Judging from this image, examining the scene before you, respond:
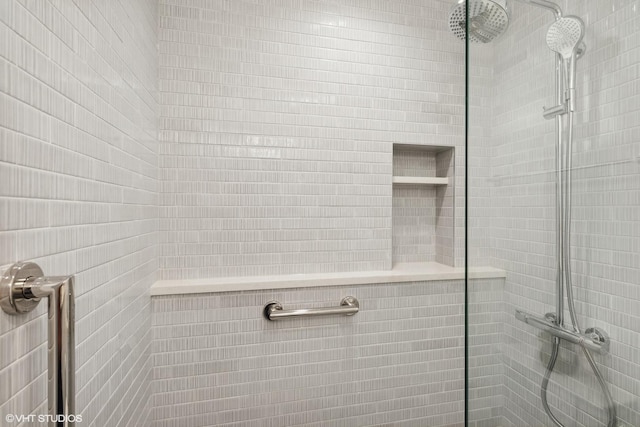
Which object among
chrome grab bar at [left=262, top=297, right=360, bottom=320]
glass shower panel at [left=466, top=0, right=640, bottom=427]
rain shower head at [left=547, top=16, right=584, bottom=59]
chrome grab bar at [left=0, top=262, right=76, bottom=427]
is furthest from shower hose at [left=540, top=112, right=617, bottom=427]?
chrome grab bar at [left=0, top=262, right=76, bottom=427]

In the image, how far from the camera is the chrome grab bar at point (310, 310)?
3.99ft

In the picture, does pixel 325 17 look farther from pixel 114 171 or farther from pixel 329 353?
pixel 329 353

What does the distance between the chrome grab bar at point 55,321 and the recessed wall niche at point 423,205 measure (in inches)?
50.8

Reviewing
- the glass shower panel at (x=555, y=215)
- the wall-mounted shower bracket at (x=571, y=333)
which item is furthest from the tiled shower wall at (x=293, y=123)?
the wall-mounted shower bracket at (x=571, y=333)

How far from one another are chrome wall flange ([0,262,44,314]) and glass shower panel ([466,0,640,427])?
833 millimetres

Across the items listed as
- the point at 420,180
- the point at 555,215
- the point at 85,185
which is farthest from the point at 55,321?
the point at 420,180

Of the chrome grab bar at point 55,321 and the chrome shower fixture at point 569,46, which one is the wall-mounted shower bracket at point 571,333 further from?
the chrome grab bar at point 55,321

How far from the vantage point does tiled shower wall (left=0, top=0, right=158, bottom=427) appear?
47cm

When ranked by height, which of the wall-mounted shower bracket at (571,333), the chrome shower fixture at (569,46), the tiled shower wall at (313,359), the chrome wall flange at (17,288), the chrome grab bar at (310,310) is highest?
the chrome shower fixture at (569,46)

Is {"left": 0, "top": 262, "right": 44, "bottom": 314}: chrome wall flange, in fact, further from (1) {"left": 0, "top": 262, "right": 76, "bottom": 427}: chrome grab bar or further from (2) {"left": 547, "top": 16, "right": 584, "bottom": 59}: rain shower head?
(2) {"left": 547, "top": 16, "right": 584, "bottom": 59}: rain shower head

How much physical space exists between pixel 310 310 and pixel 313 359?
21 centimetres

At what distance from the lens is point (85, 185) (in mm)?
688

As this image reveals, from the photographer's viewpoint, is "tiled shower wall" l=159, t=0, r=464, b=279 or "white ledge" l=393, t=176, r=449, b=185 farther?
"white ledge" l=393, t=176, r=449, b=185

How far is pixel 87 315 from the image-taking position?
687 mm
